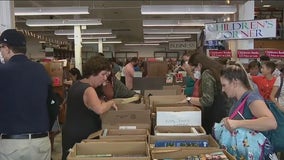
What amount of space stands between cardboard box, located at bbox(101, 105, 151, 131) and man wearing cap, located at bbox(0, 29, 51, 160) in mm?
629

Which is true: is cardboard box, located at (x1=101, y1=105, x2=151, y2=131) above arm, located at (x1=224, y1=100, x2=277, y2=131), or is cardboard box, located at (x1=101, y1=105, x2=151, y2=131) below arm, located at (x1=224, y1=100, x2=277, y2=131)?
below

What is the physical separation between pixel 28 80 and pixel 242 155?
141 centimetres

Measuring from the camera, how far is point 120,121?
3.06m

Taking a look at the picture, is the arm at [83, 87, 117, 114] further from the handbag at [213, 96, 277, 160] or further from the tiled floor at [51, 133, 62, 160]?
the tiled floor at [51, 133, 62, 160]

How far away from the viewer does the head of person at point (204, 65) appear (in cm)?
367

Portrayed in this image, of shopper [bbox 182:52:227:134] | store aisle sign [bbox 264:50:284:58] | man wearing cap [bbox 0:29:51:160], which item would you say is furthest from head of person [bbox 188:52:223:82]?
store aisle sign [bbox 264:50:284:58]

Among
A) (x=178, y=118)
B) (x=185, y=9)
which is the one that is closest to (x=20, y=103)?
(x=178, y=118)

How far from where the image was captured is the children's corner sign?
8.06m

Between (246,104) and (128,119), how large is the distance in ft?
3.46

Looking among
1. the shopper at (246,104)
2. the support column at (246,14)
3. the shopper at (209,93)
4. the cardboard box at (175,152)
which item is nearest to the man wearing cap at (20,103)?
the cardboard box at (175,152)

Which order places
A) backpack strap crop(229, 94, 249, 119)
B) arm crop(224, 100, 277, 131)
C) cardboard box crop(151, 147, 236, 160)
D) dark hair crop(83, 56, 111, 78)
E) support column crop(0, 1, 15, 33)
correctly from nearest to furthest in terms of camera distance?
cardboard box crop(151, 147, 236, 160), arm crop(224, 100, 277, 131), backpack strap crop(229, 94, 249, 119), dark hair crop(83, 56, 111, 78), support column crop(0, 1, 15, 33)

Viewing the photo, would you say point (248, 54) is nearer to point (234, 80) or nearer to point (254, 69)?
point (254, 69)

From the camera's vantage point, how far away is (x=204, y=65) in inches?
150

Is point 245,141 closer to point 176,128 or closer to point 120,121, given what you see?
point 176,128
